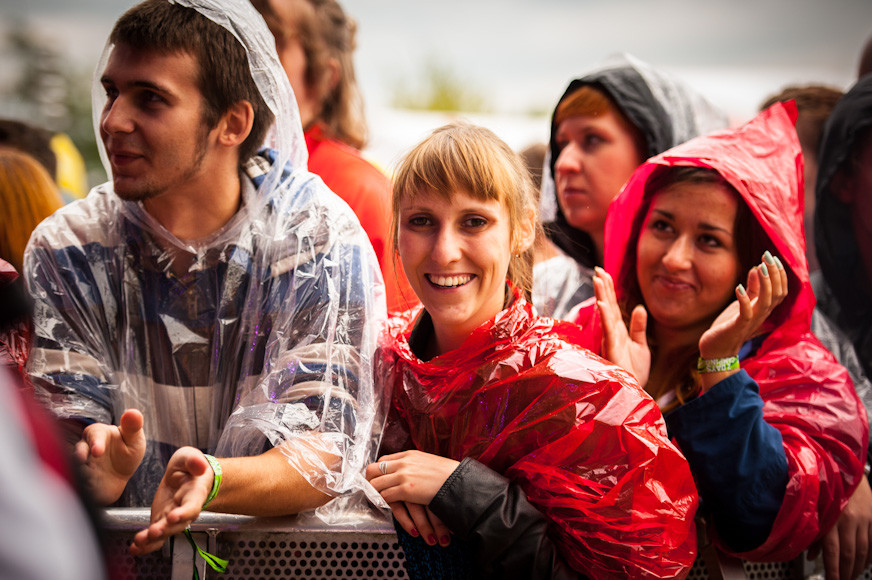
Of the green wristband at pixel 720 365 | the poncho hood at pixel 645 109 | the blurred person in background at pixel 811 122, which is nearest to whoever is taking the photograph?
the green wristband at pixel 720 365

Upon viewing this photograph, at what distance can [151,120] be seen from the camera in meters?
1.52

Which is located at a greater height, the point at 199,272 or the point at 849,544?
the point at 199,272

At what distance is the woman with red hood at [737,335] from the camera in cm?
152

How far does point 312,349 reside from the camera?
4.85 feet

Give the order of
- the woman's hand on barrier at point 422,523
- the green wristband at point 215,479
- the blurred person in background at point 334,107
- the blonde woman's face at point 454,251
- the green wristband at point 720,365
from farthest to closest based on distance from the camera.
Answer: the blurred person in background at point 334,107, the green wristband at point 720,365, the blonde woman's face at point 454,251, the woman's hand on barrier at point 422,523, the green wristband at point 215,479

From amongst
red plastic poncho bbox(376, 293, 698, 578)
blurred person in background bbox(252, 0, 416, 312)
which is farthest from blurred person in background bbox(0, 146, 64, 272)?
red plastic poncho bbox(376, 293, 698, 578)

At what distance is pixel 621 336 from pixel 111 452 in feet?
3.66

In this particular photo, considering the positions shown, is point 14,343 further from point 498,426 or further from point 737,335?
point 737,335

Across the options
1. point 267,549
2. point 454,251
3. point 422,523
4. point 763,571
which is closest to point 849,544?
point 763,571

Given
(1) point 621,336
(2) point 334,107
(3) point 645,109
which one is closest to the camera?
(1) point 621,336

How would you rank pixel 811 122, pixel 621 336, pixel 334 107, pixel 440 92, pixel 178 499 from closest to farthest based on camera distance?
pixel 178 499 → pixel 621 336 → pixel 334 107 → pixel 811 122 → pixel 440 92

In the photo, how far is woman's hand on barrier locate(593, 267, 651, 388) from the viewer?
5.64 ft

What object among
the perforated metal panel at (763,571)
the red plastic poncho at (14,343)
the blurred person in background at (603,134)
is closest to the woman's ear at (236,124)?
the red plastic poncho at (14,343)

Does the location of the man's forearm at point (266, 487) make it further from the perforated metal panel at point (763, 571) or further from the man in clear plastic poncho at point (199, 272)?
the perforated metal panel at point (763, 571)
